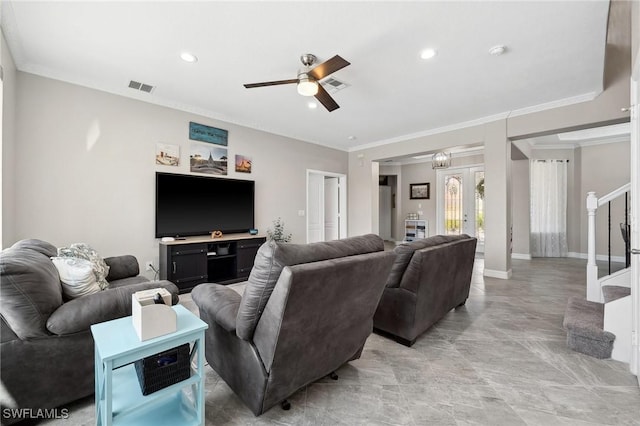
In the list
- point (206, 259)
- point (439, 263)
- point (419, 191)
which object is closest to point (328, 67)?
point (439, 263)

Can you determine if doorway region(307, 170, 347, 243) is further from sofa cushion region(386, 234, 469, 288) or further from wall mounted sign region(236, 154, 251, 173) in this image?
sofa cushion region(386, 234, 469, 288)

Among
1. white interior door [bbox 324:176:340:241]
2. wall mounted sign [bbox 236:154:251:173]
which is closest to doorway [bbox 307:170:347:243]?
white interior door [bbox 324:176:340:241]

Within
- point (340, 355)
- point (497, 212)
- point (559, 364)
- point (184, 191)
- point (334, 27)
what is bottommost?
point (559, 364)

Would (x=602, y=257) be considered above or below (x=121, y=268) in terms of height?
below

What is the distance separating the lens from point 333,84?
3.51 meters

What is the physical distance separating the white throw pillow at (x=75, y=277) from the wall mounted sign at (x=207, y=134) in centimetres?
285

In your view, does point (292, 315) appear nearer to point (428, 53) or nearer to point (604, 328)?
point (604, 328)

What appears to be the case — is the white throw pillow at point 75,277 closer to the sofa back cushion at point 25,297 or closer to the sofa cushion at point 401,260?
the sofa back cushion at point 25,297

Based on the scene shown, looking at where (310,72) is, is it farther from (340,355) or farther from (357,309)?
(340,355)

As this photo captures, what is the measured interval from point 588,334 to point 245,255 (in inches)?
165

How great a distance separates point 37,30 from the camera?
2486mm

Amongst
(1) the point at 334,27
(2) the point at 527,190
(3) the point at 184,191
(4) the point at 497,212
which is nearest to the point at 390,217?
(2) the point at 527,190

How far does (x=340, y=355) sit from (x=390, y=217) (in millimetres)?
8626

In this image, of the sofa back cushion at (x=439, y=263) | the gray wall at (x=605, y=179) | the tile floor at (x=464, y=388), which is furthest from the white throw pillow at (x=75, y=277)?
the gray wall at (x=605, y=179)
